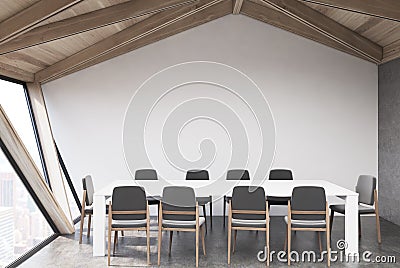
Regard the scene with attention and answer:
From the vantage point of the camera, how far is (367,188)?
624 cm

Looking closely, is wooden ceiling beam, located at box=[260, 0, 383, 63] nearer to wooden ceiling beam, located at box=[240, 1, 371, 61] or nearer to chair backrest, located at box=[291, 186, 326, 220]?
wooden ceiling beam, located at box=[240, 1, 371, 61]

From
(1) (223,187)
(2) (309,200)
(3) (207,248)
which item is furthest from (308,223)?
(1) (223,187)

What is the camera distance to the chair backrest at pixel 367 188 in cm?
608

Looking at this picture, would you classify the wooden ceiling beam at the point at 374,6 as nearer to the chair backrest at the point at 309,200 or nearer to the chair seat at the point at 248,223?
the chair backrest at the point at 309,200

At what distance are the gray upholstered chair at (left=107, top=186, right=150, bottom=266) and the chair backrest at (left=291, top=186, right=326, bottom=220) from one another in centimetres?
163

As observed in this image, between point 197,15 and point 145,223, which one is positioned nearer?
point 145,223

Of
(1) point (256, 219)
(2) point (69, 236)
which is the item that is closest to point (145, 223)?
(1) point (256, 219)

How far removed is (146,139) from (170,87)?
A: 3.14 feet

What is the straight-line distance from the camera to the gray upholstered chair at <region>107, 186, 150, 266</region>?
529 cm

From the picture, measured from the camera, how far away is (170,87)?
815cm

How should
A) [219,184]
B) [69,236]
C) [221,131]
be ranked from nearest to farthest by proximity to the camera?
1. [69,236]
2. [219,184]
3. [221,131]

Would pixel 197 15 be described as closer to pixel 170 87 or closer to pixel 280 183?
pixel 170 87

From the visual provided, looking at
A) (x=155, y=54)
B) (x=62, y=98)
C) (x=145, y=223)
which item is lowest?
(x=145, y=223)

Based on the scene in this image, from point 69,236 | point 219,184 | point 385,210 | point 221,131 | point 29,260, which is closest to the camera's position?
point 29,260
